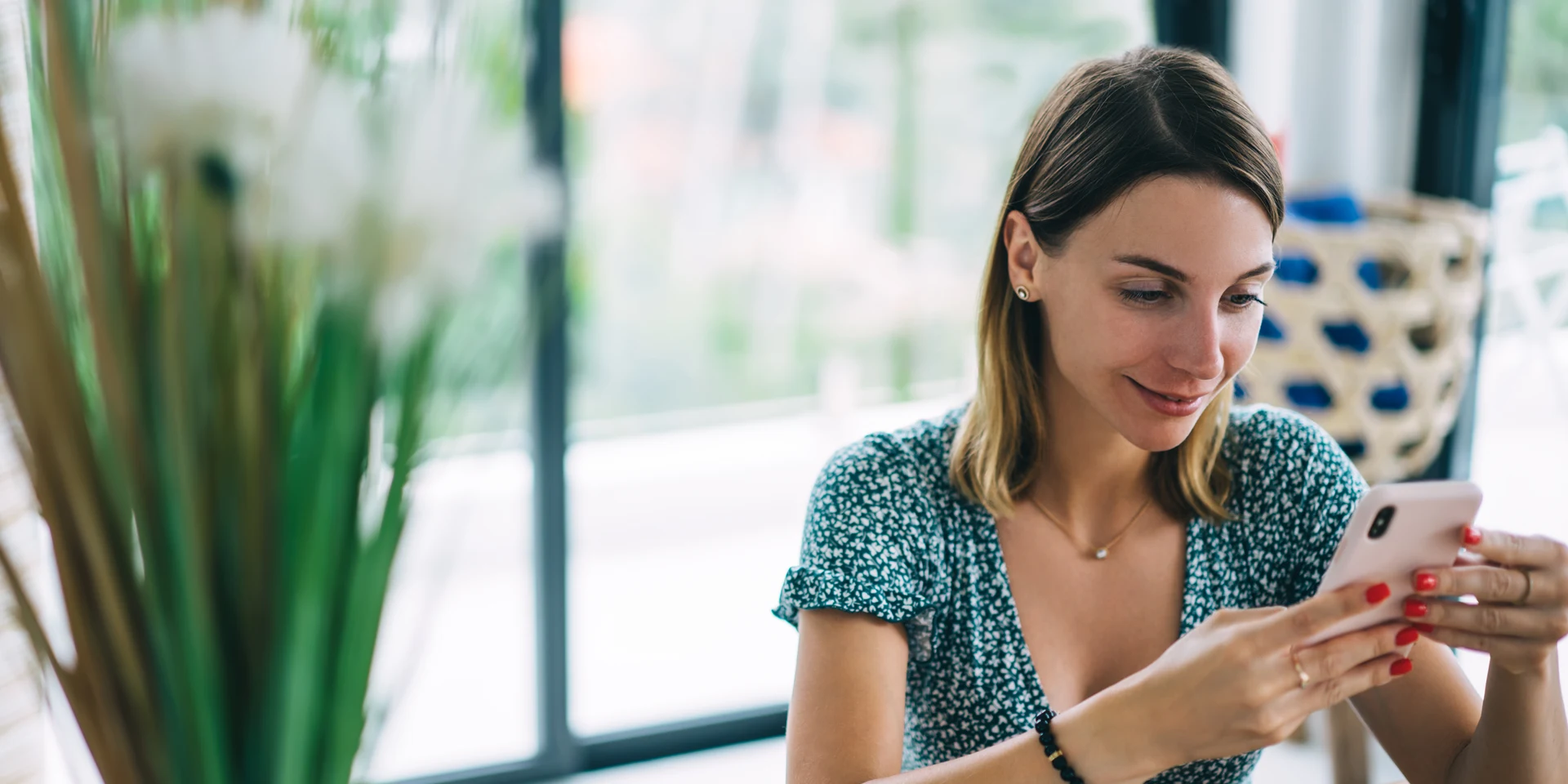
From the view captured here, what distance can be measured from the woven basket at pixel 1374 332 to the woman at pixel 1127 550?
0.95 meters

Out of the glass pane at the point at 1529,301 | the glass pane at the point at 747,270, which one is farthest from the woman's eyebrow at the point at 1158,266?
the glass pane at the point at 1529,301

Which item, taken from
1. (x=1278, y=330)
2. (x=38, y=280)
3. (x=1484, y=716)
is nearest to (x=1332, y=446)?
(x=1484, y=716)

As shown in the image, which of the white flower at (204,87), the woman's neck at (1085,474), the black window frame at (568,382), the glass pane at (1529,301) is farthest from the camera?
the glass pane at (1529,301)

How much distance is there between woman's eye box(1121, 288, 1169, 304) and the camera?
4.18 feet

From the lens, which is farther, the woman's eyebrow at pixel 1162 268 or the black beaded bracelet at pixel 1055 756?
the woman's eyebrow at pixel 1162 268

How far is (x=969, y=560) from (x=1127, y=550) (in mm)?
199

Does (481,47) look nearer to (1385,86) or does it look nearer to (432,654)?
(432,654)

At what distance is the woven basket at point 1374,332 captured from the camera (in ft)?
7.68

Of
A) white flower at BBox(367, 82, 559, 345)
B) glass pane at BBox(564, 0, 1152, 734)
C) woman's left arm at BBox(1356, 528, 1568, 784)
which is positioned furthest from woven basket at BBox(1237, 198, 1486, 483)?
white flower at BBox(367, 82, 559, 345)

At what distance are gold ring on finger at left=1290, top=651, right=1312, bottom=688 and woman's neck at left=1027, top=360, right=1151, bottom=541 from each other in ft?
1.42

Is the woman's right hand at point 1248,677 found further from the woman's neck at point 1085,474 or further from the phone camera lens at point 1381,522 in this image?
the woman's neck at point 1085,474

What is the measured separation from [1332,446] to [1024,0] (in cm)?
161

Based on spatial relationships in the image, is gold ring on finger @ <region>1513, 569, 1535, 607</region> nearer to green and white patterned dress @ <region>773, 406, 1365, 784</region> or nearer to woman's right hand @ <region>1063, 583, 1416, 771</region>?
woman's right hand @ <region>1063, 583, 1416, 771</region>

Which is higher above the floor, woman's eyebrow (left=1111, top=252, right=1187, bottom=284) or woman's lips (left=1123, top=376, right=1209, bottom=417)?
woman's eyebrow (left=1111, top=252, right=1187, bottom=284)
